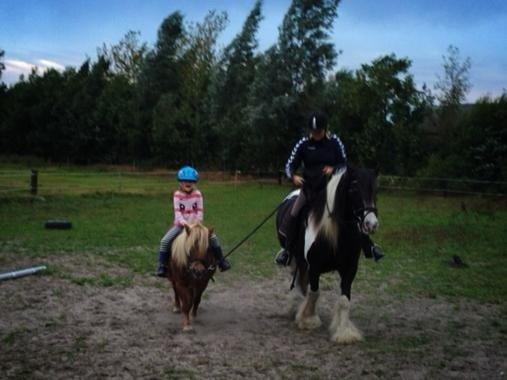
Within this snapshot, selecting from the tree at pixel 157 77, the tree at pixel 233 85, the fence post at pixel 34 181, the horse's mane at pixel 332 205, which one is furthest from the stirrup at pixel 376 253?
the tree at pixel 157 77

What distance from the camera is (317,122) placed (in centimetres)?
633

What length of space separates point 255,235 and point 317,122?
865cm

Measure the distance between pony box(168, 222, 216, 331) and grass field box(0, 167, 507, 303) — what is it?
9.33 ft

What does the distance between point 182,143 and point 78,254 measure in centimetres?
3343

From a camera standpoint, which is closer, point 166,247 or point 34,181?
point 166,247

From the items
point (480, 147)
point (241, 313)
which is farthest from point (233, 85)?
point (241, 313)

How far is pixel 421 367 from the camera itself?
5.21 meters

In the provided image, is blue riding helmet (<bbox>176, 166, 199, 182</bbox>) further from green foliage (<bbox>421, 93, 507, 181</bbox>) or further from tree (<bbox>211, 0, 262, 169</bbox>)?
tree (<bbox>211, 0, 262, 169</bbox>)

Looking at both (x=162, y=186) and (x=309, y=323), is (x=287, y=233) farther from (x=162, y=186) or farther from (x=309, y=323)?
(x=162, y=186)

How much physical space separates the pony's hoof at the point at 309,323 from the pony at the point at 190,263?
1.26 m

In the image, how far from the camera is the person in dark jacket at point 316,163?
6344 mm

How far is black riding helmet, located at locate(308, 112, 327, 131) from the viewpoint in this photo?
6324 millimetres

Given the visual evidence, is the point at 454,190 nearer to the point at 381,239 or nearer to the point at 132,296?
the point at 381,239

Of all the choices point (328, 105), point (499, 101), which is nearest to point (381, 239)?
point (499, 101)
